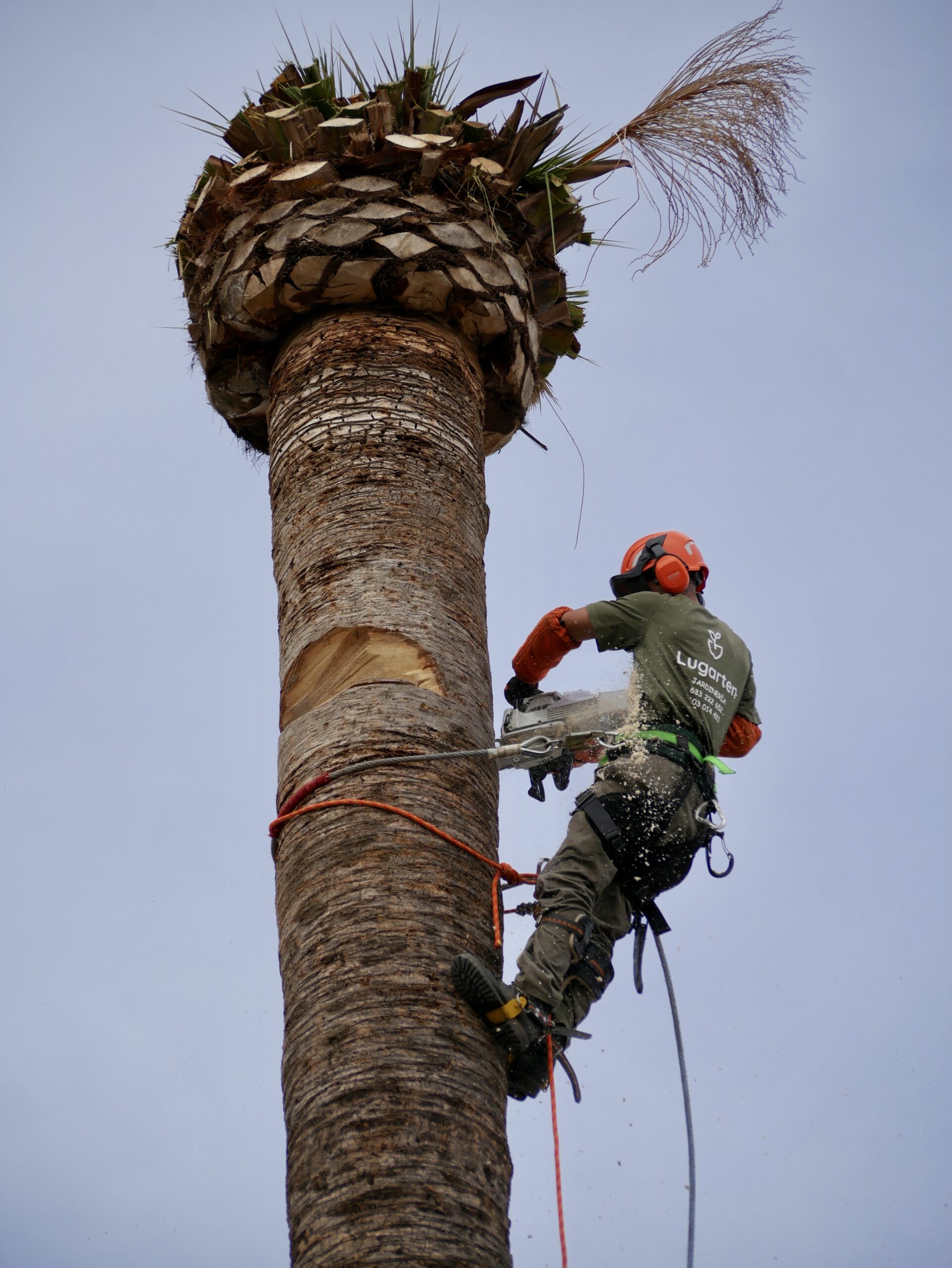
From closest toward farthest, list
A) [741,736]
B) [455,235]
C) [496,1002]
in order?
[496,1002] → [455,235] → [741,736]

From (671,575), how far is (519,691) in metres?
0.68

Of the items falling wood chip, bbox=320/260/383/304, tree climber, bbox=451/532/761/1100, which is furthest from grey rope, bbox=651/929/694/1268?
falling wood chip, bbox=320/260/383/304

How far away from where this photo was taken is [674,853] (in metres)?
4.56

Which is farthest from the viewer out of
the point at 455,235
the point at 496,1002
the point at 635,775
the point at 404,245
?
the point at 455,235

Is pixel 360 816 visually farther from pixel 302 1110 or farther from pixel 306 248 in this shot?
pixel 306 248

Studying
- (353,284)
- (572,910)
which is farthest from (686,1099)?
(353,284)

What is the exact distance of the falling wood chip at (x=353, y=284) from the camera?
4.59 meters

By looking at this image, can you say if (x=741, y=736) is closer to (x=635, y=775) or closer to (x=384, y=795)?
(x=635, y=775)

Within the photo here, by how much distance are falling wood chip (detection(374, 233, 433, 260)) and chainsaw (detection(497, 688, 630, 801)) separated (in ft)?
5.03

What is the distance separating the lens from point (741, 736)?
17.5 ft

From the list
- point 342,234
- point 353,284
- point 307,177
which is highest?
point 307,177

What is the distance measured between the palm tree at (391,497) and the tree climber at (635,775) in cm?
44

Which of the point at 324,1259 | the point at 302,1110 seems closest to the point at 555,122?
the point at 302,1110

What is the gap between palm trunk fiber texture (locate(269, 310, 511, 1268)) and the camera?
3.04 metres
